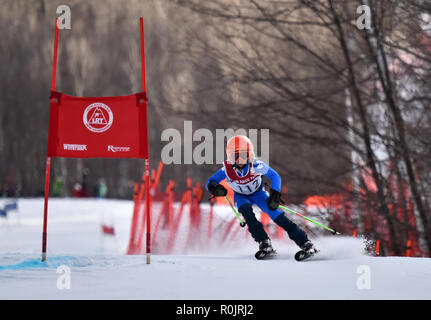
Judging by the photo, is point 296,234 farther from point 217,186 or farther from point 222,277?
point 222,277

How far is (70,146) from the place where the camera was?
5348 millimetres

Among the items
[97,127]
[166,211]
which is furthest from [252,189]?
[166,211]

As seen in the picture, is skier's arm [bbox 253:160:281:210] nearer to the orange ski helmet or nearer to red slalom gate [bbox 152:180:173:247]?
the orange ski helmet

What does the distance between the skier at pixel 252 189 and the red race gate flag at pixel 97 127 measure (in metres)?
0.83

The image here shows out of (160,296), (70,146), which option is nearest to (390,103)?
(70,146)

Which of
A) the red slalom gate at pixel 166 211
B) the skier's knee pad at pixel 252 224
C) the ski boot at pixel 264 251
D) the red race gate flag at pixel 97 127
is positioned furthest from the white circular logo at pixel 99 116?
the red slalom gate at pixel 166 211

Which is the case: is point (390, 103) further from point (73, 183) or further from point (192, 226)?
point (73, 183)

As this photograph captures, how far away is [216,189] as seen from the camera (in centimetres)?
558

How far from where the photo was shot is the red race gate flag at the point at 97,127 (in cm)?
534

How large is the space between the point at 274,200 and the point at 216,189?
616mm

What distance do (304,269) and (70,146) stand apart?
8.10 ft
